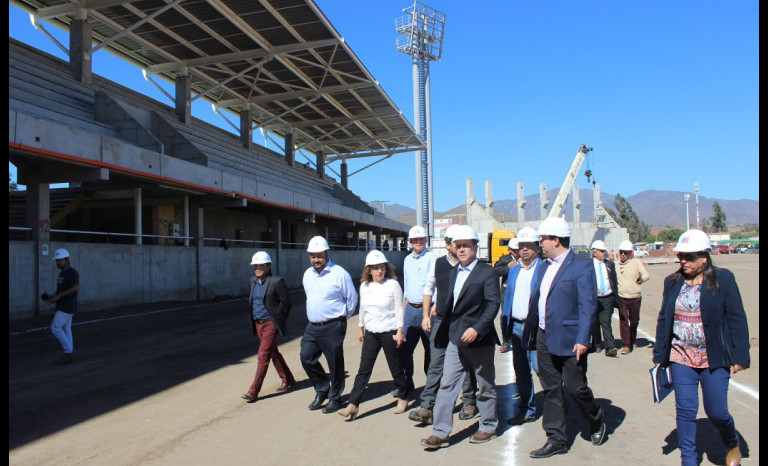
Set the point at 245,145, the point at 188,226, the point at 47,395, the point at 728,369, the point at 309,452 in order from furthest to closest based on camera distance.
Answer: the point at 245,145, the point at 188,226, the point at 47,395, the point at 309,452, the point at 728,369

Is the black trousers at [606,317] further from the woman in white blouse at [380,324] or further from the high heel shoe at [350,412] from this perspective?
the high heel shoe at [350,412]

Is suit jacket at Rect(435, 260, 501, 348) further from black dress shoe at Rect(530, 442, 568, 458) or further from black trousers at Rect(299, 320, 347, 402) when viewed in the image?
black trousers at Rect(299, 320, 347, 402)

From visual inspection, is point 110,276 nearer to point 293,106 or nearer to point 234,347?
point 234,347

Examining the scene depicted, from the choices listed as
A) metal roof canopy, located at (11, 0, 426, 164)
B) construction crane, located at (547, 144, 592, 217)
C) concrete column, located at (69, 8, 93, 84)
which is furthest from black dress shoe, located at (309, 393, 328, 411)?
construction crane, located at (547, 144, 592, 217)

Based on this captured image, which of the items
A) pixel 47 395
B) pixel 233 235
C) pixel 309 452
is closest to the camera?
pixel 309 452

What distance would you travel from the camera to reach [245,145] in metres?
32.8

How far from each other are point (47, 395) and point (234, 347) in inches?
145

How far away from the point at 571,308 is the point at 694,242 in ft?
3.52

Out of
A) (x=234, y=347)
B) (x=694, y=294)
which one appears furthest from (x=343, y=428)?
(x=234, y=347)

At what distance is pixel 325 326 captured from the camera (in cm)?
601

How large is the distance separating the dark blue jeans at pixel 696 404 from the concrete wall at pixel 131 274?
43.9ft

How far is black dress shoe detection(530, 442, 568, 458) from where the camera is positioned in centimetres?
445

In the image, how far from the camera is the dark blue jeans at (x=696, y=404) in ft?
13.0

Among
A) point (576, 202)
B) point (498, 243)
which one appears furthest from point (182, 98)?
point (576, 202)
